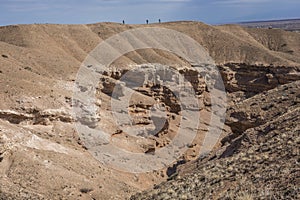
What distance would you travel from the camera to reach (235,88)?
1946 inches

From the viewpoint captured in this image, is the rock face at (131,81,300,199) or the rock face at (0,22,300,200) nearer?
the rock face at (131,81,300,199)

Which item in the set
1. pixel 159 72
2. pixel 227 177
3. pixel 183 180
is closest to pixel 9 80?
pixel 183 180

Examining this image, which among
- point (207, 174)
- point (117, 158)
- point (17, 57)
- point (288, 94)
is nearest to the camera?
point (207, 174)

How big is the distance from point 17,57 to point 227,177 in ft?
86.6

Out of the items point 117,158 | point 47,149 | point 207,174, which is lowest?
point 117,158

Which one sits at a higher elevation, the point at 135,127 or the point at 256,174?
the point at 256,174

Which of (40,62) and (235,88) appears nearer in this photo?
(40,62)

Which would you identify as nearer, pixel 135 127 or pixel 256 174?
pixel 256 174

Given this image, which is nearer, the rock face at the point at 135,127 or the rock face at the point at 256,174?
the rock face at the point at 256,174

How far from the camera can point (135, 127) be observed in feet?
97.2

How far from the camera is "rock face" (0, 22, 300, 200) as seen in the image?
36.5ft

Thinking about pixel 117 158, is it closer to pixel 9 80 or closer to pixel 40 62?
pixel 9 80

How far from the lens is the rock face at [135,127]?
1111 cm

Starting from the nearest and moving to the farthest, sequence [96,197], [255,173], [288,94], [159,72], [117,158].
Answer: [255,173]
[96,197]
[288,94]
[117,158]
[159,72]
